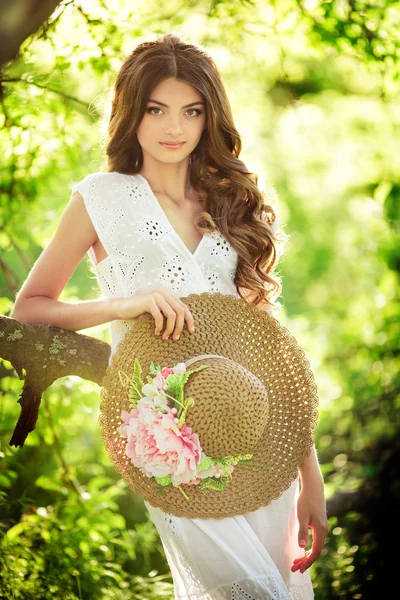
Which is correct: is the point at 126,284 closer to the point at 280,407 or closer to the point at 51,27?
the point at 280,407

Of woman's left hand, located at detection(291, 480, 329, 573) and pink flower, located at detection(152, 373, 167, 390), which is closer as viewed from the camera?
pink flower, located at detection(152, 373, 167, 390)

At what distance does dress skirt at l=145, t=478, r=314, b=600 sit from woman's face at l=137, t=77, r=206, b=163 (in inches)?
43.1

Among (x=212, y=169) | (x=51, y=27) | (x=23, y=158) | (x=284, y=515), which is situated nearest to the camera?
(x=284, y=515)

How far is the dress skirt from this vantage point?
188 cm

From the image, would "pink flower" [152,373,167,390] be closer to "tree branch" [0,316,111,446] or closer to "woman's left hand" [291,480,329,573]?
"tree branch" [0,316,111,446]

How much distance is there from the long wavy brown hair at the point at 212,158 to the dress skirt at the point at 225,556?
2.48 ft

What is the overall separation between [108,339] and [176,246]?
1407 mm

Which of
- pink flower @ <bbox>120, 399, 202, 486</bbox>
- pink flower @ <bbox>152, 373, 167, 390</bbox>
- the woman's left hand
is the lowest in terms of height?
the woman's left hand

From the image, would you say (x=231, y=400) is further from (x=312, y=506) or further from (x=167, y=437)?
(x=312, y=506)

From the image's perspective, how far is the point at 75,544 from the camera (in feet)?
10.2

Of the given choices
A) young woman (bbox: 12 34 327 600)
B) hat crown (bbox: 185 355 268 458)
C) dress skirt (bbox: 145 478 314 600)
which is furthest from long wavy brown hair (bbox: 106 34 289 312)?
dress skirt (bbox: 145 478 314 600)

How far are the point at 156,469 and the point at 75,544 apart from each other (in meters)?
1.47

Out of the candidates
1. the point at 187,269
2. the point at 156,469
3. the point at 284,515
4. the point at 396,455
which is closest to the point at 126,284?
the point at 187,269

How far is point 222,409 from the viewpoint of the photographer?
1.91 m
